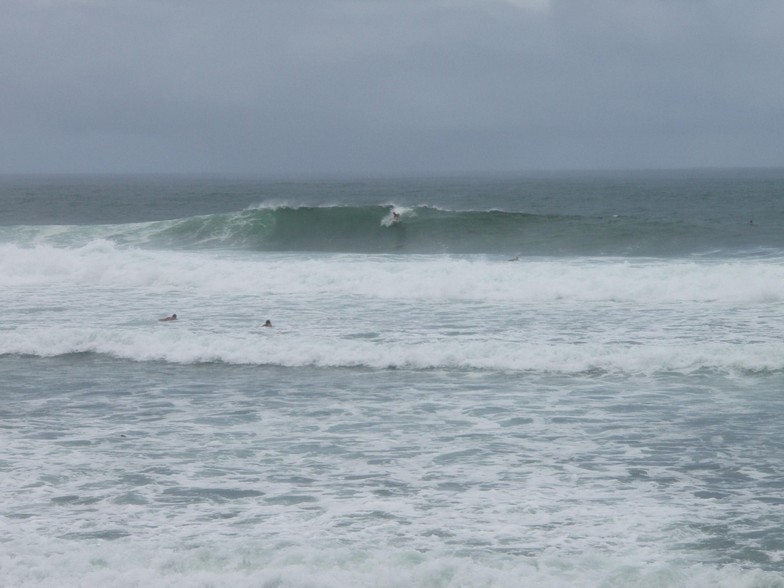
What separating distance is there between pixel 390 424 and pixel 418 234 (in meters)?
25.0

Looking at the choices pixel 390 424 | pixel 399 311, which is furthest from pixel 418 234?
pixel 390 424

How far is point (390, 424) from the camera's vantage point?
11500 mm

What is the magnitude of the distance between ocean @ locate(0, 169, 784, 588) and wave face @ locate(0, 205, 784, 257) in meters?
7.82

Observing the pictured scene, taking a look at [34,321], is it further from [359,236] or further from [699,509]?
[359,236]

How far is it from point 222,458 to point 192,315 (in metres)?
9.40

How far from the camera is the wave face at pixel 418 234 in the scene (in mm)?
32281

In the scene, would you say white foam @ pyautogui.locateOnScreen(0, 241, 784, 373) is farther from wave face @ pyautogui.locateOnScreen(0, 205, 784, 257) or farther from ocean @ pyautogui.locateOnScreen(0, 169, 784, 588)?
wave face @ pyautogui.locateOnScreen(0, 205, 784, 257)

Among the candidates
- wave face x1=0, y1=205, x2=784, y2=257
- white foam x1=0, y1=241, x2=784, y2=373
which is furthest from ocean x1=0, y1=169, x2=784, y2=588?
wave face x1=0, y1=205, x2=784, y2=257

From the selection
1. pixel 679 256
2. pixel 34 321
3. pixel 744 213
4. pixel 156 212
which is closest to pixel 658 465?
pixel 34 321

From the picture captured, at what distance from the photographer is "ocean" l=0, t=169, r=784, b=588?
763 cm

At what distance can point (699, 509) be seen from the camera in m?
8.52

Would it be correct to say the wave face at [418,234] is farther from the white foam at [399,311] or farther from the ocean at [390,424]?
the ocean at [390,424]

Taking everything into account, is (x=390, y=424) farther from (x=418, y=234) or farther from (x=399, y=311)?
(x=418, y=234)

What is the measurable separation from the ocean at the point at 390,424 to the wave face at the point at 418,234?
7.82m
